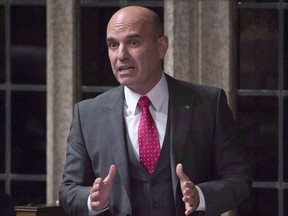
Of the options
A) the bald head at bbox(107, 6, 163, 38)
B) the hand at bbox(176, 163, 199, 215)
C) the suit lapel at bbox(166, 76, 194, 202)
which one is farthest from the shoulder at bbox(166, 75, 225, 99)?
the hand at bbox(176, 163, 199, 215)

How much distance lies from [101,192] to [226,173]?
1.73ft

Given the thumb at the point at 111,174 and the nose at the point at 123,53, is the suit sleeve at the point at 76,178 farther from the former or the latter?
the nose at the point at 123,53

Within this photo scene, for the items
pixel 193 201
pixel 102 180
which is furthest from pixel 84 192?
pixel 193 201

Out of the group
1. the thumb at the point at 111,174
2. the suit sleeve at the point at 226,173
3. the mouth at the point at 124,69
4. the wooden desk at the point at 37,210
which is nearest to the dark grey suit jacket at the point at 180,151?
the suit sleeve at the point at 226,173

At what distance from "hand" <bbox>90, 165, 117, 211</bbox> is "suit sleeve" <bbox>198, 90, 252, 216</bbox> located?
0.37 meters

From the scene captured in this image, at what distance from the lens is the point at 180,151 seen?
440 cm

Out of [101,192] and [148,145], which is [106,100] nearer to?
[148,145]

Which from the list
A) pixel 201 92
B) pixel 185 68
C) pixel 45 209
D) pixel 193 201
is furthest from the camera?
pixel 185 68

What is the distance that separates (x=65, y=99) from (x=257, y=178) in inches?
51.2

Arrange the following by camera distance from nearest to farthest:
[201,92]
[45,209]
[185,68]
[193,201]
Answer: [193,201] → [201,92] → [45,209] → [185,68]

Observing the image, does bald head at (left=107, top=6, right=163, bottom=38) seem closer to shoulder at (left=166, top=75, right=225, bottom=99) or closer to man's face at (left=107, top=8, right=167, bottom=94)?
man's face at (left=107, top=8, right=167, bottom=94)

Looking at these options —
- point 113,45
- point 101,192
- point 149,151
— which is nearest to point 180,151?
point 149,151

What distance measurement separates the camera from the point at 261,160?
6961 millimetres

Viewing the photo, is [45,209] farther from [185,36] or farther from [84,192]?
[84,192]
